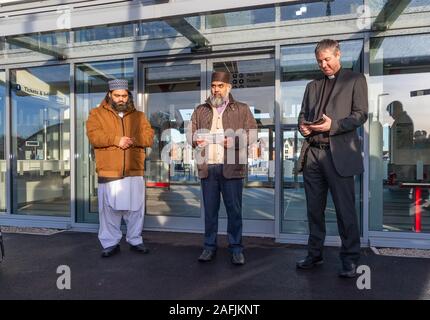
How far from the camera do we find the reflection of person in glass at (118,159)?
3.79 meters

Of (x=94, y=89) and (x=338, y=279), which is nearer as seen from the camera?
(x=338, y=279)

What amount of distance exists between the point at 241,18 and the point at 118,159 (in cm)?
237

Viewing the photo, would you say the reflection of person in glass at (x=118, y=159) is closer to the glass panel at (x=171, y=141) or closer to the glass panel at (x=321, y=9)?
the glass panel at (x=171, y=141)

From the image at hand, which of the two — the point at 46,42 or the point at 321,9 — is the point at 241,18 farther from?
the point at 46,42

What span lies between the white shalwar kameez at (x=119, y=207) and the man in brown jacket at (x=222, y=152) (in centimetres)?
77

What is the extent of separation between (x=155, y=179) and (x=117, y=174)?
1672 mm

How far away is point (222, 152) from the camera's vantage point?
3574 millimetres

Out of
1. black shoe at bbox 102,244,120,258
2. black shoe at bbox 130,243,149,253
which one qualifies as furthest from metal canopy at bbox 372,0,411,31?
black shoe at bbox 102,244,120,258

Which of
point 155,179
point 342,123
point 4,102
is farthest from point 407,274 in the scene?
point 4,102

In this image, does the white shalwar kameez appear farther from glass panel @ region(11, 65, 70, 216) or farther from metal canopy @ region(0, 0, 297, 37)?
glass panel @ region(11, 65, 70, 216)

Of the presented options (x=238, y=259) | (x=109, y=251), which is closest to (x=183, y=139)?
(x=109, y=251)

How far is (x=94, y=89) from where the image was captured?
5504mm

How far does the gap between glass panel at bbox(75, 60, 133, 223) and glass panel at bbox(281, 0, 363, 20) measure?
266cm
